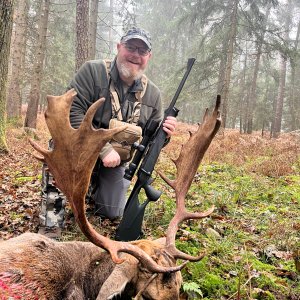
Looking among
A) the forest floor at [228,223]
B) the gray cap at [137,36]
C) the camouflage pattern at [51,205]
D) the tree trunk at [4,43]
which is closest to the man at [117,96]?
the gray cap at [137,36]

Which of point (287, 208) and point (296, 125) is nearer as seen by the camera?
point (287, 208)

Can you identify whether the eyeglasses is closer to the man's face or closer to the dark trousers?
the man's face

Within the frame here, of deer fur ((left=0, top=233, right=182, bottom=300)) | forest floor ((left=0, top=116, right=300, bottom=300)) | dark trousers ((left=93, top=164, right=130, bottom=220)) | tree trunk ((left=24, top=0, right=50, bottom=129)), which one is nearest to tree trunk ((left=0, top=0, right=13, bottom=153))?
forest floor ((left=0, top=116, right=300, bottom=300))

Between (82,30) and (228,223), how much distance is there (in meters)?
6.59

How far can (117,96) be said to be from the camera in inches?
198

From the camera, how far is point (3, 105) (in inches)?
311

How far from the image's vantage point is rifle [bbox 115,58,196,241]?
416 centimetres

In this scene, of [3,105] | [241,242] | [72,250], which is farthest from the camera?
[3,105]

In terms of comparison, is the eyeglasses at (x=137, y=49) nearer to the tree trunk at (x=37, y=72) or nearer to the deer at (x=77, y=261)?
the deer at (x=77, y=261)

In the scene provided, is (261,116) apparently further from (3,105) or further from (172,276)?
(172,276)

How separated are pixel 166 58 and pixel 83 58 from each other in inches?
1003

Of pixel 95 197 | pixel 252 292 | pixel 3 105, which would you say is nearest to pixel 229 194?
pixel 95 197

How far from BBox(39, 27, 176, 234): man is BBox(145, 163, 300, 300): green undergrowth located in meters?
0.71

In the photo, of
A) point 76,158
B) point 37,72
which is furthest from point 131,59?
point 37,72
